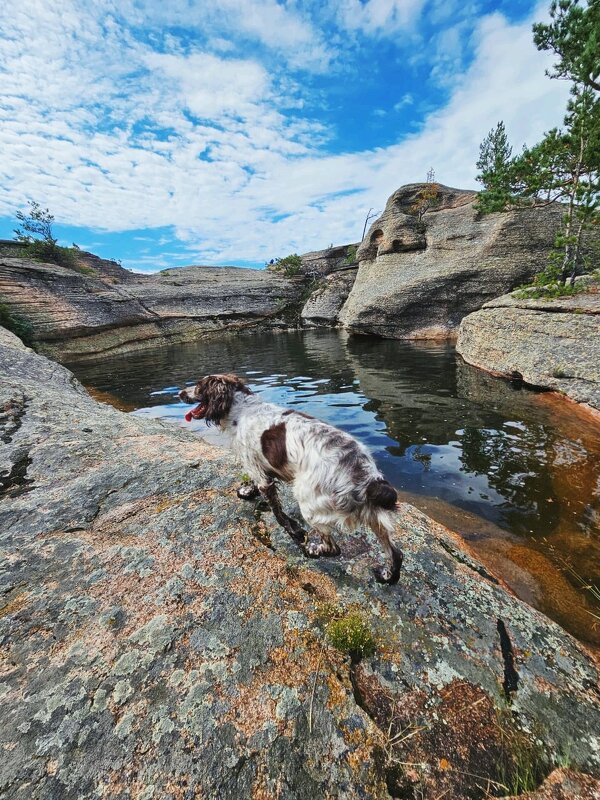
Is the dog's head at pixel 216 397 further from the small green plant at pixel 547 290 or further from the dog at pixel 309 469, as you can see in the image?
the small green plant at pixel 547 290

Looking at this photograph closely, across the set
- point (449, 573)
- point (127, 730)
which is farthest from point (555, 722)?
point (127, 730)

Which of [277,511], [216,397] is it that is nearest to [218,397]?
[216,397]

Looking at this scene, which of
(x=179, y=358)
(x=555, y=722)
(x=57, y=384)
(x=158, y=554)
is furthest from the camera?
(x=179, y=358)

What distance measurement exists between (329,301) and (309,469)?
4536cm

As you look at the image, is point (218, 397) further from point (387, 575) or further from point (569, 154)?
point (569, 154)

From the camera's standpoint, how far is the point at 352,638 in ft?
9.50

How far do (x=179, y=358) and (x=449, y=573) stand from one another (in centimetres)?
2981

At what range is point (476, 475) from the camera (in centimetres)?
779

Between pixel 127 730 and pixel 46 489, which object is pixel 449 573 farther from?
pixel 46 489

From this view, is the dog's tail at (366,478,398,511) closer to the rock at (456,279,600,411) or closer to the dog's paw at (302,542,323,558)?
the dog's paw at (302,542,323,558)

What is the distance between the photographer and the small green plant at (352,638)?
288cm

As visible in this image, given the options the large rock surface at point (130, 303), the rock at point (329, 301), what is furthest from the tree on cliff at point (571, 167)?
the large rock surface at point (130, 303)

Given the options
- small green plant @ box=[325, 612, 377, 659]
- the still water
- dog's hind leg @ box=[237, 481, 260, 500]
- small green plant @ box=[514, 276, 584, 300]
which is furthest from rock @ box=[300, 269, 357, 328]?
small green plant @ box=[325, 612, 377, 659]

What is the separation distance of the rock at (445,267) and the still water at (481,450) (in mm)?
10029
